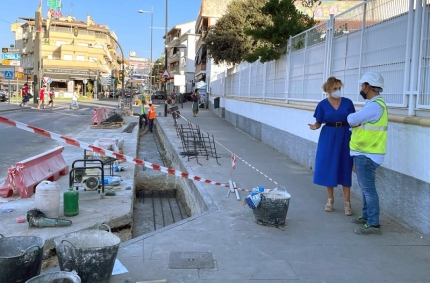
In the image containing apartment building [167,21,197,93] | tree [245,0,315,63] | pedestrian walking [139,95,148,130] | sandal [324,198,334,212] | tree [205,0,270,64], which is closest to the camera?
sandal [324,198,334,212]

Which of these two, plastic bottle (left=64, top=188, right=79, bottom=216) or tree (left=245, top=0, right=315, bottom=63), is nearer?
plastic bottle (left=64, top=188, right=79, bottom=216)

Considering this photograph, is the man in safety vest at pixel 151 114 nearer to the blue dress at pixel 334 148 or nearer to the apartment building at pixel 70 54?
the blue dress at pixel 334 148

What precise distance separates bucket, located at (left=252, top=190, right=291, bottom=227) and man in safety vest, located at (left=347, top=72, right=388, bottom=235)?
913mm

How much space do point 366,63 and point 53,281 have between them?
5.78 m

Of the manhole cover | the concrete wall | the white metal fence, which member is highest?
the white metal fence

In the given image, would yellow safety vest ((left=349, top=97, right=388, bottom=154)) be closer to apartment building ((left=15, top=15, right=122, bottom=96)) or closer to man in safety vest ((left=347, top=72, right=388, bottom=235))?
man in safety vest ((left=347, top=72, right=388, bottom=235))

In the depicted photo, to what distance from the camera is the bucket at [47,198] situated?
544 cm

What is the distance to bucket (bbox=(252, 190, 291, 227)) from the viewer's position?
17.1 ft

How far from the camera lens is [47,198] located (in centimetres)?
546

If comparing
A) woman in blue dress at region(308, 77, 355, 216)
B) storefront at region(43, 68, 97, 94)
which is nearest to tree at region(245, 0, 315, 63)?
woman in blue dress at region(308, 77, 355, 216)

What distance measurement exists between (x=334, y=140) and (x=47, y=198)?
385 cm

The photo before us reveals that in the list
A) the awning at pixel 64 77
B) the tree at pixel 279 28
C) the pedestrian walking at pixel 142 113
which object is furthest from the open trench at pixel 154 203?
the awning at pixel 64 77

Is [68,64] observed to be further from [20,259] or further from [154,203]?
[20,259]

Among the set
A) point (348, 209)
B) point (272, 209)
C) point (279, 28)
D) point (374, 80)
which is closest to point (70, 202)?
point (272, 209)
